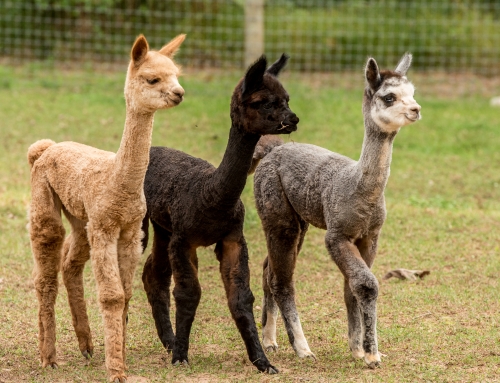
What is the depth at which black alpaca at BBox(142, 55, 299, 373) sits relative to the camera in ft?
18.0

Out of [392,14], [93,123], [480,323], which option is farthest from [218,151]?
[392,14]

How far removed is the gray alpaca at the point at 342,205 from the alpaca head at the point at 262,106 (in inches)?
22.5

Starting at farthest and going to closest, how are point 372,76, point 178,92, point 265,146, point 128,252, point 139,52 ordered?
point 265,146 → point 372,76 → point 128,252 → point 139,52 → point 178,92

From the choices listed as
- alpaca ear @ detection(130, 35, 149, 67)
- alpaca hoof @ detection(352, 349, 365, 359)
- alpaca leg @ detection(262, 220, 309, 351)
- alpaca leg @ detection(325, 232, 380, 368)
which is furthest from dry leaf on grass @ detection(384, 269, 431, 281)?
alpaca ear @ detection(130, 35, 149, 67)

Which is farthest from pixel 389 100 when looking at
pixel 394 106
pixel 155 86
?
pixel 155 86

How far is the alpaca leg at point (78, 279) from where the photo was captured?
586 cm

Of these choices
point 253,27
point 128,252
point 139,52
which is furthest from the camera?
point 253,27

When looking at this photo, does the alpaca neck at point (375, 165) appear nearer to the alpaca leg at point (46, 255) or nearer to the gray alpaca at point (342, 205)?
the gray alpaca at point (342, 205)

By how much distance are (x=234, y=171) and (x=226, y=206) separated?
226mm

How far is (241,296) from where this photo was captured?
555 cm

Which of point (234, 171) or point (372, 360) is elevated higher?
point (234, 171)

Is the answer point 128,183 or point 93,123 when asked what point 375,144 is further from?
point 93,123

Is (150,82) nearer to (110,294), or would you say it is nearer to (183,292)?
(110,294)

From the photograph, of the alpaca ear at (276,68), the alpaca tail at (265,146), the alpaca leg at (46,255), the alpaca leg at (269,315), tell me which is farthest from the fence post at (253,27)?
the alpaca leg at (46,255)
